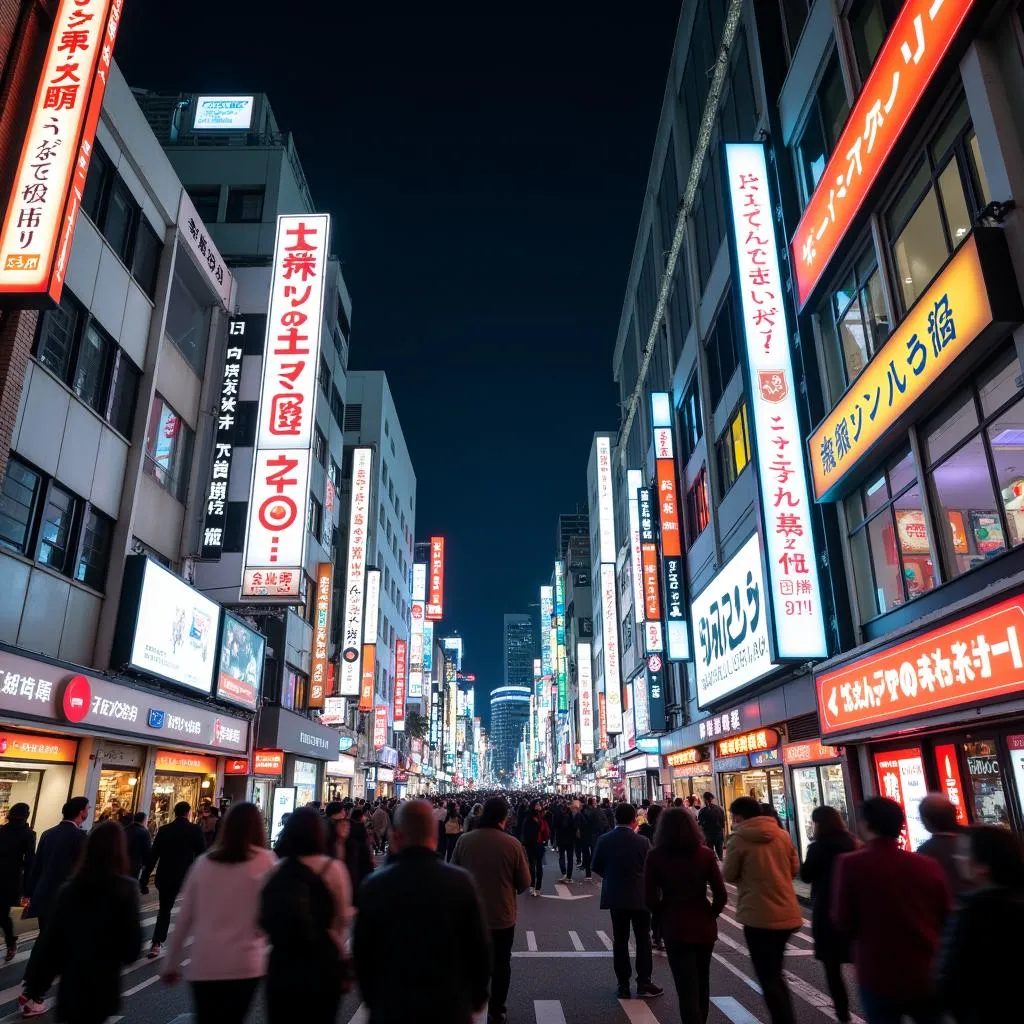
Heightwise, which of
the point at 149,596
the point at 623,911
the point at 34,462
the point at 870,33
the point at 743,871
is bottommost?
the point at 623,911

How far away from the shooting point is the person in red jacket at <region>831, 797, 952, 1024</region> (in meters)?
4.50

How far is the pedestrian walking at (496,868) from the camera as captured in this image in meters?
6.59

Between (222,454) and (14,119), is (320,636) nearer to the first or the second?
(222,454)

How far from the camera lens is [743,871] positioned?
6.31 metres

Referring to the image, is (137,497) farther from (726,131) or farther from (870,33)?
(726,131)

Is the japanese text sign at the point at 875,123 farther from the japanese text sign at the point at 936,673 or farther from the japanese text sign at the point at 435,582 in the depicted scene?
→ the japanese text sign at the point at 435,582

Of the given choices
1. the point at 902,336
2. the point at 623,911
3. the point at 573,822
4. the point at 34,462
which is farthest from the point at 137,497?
the point at 902,336

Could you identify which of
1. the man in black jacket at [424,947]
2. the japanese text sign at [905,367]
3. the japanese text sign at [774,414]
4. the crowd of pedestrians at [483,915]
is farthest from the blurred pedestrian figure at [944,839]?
the japanese text sign at [774,414]

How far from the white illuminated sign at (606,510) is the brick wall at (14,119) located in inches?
1609

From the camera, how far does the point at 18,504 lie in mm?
14336

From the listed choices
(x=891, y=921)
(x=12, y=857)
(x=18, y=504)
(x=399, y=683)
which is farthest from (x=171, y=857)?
(x=399, y=683)

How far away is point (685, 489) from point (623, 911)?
2407 cm

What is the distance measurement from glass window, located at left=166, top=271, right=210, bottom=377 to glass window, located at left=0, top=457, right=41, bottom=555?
856 centimetres

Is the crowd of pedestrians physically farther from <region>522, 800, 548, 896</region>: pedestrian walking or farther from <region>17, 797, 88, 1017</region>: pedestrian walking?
<region>522, 800, 548, 896</region>: pedestrian walking
